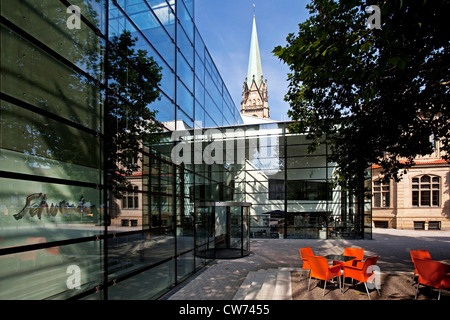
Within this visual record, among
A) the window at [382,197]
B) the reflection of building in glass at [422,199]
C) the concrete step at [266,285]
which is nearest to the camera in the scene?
the concrete step at [266,285]

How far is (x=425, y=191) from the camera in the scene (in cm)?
2798

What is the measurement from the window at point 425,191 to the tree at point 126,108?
3066 cm

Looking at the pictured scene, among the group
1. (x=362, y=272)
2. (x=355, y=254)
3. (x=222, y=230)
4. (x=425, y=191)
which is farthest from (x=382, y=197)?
(x=362, y=272)

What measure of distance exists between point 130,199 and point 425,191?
32.2 metres

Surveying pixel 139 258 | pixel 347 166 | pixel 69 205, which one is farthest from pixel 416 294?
pixel 69 205

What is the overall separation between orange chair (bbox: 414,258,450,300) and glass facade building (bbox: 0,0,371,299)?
6.61 meters

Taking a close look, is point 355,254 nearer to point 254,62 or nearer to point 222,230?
point 222,230

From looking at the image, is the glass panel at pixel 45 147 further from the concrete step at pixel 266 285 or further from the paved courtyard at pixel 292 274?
the concrete step at pixel 266 285

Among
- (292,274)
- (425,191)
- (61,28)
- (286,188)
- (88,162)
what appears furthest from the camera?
(425,191)

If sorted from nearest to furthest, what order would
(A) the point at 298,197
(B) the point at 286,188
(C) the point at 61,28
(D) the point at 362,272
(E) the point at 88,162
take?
(C) the point at 61,28 → (E) the point at 88,162 → (D) the point at 362,272 → (A) the point at 298,197 → (B) the point at 286,188

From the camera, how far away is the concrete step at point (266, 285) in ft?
22.2

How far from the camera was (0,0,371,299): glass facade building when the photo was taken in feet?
11.6

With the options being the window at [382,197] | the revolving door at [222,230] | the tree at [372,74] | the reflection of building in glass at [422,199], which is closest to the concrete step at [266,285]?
the revolving door at [222,230]
